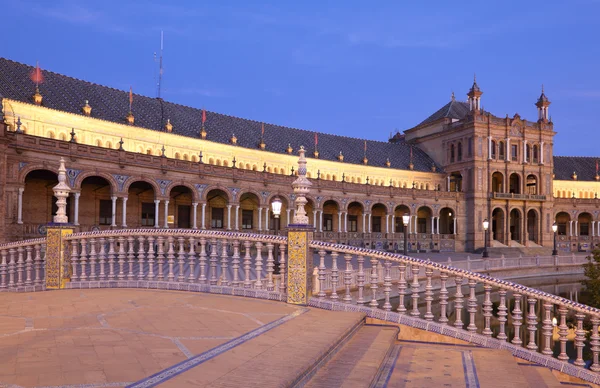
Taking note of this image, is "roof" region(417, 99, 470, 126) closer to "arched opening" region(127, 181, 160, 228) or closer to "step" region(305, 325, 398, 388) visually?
"arched opening" region(127, 181, 160, 228)

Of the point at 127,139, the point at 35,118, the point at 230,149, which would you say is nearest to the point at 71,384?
the point at 35,118

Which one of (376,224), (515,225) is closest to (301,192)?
(376,224)

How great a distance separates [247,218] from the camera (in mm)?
42875

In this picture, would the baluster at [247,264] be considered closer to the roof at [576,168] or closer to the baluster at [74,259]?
the baluster at [74,259]

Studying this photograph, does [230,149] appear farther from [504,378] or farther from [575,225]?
[575,225]

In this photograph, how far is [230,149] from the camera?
43.0 m

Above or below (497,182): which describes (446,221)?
below

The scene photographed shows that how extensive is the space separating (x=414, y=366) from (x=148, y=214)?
106 feet

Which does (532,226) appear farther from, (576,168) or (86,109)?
(86,109)

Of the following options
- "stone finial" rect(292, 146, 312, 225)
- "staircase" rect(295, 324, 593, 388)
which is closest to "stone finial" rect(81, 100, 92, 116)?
"stone finial" rect(292, 146, 312, 225)

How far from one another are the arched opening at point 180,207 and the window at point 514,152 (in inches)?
1508

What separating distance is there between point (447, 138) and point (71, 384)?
5828cm

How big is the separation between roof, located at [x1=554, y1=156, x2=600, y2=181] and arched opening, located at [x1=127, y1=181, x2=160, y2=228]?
5235 centimetres

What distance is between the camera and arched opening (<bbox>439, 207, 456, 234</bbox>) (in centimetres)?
5544
